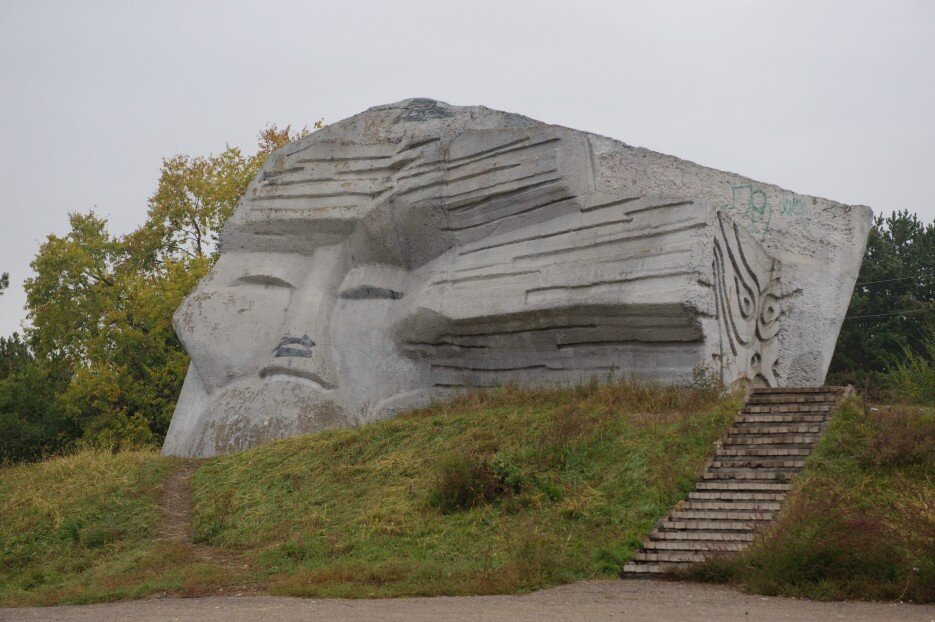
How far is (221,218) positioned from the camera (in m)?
25.0

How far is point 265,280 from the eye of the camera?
1614cm

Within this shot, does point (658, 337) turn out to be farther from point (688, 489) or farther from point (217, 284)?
point (217, 284)

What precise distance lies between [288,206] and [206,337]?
2169 mm

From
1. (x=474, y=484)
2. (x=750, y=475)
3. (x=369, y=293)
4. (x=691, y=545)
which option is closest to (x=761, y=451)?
(x=750, y=475)

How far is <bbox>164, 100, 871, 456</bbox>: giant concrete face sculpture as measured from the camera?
12984 millimetres

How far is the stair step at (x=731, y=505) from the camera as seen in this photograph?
941 centimetres

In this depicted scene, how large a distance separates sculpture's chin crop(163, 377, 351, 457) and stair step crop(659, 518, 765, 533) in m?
6.44

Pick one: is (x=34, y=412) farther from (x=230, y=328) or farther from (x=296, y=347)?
(x=296, y=347)

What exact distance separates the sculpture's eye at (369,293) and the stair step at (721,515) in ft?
21.6

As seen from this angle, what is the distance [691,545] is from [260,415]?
749 cm

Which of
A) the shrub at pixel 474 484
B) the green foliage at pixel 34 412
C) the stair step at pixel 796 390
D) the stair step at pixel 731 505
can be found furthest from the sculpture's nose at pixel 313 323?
the green foliage at pixel 34 412

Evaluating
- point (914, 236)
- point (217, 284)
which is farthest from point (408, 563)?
point (914, 236)

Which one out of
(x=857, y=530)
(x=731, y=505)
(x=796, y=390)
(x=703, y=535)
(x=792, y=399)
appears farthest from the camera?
(x=796, y=390)

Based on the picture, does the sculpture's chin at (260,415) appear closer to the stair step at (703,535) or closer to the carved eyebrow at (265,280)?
the carved eyebrow at (265,280)
